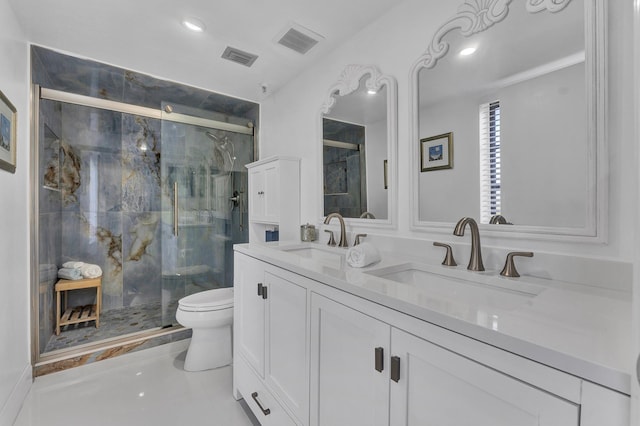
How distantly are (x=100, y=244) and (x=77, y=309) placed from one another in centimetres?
67

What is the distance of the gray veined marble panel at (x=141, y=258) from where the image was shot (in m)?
3.24

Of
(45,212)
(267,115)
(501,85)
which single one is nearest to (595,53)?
(501,85)

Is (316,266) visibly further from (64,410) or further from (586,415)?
(64,410)

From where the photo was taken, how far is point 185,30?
180 centimetres

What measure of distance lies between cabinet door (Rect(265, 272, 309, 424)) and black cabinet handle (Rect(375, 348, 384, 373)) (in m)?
0.38

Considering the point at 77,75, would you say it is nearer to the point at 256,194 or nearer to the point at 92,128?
the point at 92,128

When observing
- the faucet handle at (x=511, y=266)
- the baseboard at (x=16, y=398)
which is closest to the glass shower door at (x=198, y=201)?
the baseboard at (x=16, y=398)

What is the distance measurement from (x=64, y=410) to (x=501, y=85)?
2830mm

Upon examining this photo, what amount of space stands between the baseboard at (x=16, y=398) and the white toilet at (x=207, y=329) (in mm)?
863

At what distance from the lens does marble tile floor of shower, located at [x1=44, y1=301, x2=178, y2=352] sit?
239 centimetres

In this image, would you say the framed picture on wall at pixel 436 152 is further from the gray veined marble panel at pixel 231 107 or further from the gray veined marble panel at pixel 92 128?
the gray veined marble panel at pixel 92 128

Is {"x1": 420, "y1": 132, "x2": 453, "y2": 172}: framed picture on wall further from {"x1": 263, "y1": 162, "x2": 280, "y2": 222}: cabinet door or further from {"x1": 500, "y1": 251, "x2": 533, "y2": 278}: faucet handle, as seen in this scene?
{"x1": 263, "y1": 162, "x2": 280, "y2": 222}: cabinet door

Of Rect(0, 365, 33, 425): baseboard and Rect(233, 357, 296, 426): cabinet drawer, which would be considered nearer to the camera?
Rect(233, 357, 296, 426): cabinet drawer

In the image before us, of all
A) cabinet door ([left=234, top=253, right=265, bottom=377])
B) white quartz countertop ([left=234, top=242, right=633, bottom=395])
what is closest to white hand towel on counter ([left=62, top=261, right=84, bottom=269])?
cabinet door ([left=234, top=253, right=265, bottom=377])
